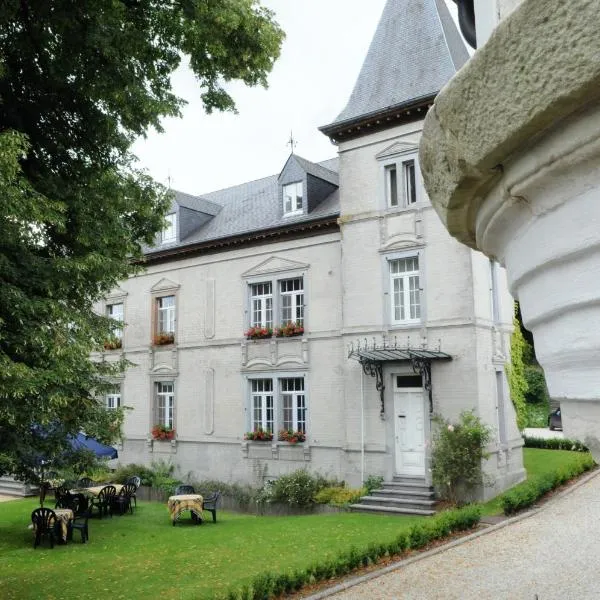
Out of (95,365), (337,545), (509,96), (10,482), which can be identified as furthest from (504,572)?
(10,482)

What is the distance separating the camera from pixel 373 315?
1766cm

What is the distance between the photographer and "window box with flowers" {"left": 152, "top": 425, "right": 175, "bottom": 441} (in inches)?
864

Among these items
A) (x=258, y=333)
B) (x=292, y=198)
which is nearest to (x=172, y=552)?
(x=258, y=333)

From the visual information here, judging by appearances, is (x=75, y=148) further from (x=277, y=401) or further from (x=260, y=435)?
(x=260, y=435)

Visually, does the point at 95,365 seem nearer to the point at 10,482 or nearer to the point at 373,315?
the point at 373,315

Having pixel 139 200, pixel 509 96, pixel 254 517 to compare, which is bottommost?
pixel 254 517

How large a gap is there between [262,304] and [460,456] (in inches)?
324

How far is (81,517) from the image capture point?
16.0 metres

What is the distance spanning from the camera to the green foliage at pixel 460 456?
611 inches

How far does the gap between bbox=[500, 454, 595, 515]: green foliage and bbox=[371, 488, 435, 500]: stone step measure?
1822mm

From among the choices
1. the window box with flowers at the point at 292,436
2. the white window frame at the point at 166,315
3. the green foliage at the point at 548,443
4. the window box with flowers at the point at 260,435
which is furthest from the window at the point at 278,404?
the green foliage at the point at 548,443

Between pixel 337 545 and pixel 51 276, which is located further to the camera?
pixel 337 545

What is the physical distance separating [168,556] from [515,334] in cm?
1288

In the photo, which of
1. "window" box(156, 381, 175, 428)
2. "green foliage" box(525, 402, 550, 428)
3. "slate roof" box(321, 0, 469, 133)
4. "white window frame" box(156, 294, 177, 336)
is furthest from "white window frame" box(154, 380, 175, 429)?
"green foliage" box(525, 402, 550, 428)
